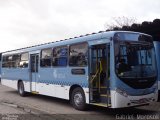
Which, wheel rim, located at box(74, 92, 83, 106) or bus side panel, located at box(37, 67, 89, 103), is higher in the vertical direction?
bus side panel, located at box(37, 67, 89, 103)

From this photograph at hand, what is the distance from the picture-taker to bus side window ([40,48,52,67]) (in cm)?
1635

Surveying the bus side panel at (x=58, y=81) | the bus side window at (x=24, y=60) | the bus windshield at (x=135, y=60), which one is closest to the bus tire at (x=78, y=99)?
the bus side panel at (x=58, y=81)

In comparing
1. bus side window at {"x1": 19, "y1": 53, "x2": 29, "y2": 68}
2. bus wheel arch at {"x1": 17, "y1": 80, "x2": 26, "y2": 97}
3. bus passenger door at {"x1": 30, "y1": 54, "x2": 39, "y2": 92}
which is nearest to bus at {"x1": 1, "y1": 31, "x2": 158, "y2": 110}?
bus passenger door at {"x1": 30, "y1": 54, "x2": 39, "y2": 92}

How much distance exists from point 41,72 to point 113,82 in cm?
663

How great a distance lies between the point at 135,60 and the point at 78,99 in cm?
310

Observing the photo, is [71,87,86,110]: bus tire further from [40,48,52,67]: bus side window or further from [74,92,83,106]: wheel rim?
[40,48,52,67]: bus side window

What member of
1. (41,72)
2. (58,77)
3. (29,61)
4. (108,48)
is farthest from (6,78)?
(108,48)

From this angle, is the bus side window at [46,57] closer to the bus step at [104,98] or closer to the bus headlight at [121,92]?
the bus step at [104,98]

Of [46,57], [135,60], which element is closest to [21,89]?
[46,57]

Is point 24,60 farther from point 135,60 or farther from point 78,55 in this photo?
point 135,60

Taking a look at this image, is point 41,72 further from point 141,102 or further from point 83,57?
point 141,102

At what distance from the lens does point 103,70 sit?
12594mm

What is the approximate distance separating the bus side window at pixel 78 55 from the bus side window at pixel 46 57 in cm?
218

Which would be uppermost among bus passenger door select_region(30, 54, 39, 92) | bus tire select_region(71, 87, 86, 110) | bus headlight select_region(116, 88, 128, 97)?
bus passenger door select_region(30, 54, 39, 92)
